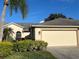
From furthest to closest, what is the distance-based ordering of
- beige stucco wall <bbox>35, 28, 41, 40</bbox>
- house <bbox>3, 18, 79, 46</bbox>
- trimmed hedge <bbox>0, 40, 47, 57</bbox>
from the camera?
house <bbox>3, 18, 79, 46</bbox>, beige stucco wall <bbox>35, 28, 41, 40</bbox>, trimmed hedge <bbox>0, 40, 47, 57</bbox>

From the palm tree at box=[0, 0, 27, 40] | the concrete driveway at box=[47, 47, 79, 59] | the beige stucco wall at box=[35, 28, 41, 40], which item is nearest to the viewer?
the concrete driveway at box=[47, 47, 79, 59]

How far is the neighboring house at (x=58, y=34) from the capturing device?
22.0 metres

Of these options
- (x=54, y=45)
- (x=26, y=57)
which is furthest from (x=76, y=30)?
(x=26, y=57)

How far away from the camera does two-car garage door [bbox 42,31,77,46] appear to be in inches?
870

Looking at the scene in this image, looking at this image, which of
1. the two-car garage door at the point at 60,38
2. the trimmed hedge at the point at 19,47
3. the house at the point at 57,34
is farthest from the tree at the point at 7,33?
the trimmed hedge at the point at 19,47

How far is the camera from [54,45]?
870 inches

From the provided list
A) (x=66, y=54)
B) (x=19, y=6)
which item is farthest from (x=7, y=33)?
(x=66, y=54)

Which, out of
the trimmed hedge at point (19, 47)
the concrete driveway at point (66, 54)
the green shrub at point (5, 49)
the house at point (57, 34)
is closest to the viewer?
the concrete driveway at point (66, 54)

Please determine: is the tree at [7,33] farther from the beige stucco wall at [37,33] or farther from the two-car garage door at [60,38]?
the two-car garage door at [60,38]

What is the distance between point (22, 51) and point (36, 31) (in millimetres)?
6938

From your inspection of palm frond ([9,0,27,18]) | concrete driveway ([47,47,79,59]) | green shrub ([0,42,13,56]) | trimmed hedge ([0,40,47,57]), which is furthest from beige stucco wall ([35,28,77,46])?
green shrub ([0,42,13,56])

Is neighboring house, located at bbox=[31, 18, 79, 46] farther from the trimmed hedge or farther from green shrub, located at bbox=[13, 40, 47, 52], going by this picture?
green shrub, located at bbox=[13, 40, 47, 52]

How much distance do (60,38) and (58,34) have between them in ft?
1.93

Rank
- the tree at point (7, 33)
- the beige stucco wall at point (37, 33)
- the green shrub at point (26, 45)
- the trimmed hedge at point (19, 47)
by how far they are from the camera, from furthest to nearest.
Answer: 1. the tree at point (7, 33)
2. the beige stucco wall at point (37, 33)
3. the green shrub at point (26, 45)
4. the trimmed hedge at point (19, 47)
